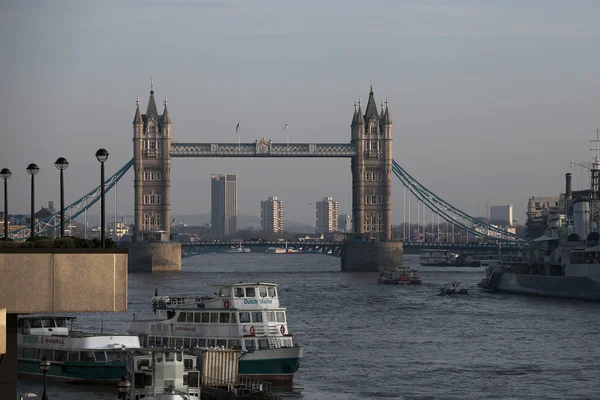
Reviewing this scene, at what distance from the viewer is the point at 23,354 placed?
146 ft

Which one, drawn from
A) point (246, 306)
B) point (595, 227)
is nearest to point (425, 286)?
point (595, 227)

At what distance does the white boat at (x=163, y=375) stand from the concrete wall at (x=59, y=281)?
32.8ft

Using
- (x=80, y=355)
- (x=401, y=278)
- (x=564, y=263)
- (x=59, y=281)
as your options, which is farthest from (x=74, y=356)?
(x=401, y=278)

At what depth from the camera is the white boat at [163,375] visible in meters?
32.2

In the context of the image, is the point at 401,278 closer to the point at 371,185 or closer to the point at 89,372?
the point at 371,185

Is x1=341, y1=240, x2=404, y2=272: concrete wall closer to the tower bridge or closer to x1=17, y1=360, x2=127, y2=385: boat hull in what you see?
the tower bridge

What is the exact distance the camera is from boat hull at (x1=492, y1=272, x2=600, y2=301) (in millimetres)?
88812

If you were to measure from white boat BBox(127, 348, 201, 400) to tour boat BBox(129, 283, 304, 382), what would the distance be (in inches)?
216

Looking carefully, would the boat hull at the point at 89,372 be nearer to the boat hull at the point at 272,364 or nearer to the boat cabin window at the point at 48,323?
the boat cabin window at the point at 48,323

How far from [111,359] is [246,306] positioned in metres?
4.92

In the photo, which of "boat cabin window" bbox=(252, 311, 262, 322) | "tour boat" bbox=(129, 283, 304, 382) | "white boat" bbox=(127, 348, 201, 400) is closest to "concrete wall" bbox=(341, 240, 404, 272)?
"tour boat" bbox=(129, 283, 304, 382)

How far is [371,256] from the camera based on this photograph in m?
144

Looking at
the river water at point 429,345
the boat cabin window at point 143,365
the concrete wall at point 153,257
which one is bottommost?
the river water at point 429,345

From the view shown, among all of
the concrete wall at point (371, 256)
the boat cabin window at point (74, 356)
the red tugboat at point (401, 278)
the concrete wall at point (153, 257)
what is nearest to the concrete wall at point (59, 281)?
the boat cabin window at point (74, 356)
